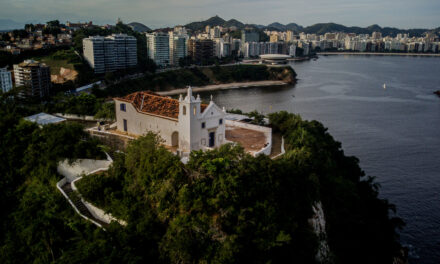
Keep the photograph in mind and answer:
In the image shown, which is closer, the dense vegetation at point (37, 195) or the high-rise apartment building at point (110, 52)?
the dense vegetation at point (37, 195)

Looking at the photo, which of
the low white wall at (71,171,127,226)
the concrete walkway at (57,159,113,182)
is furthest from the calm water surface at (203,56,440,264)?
the concrete walkway at (57,159,113,182)

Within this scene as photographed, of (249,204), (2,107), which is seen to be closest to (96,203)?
(249,204)

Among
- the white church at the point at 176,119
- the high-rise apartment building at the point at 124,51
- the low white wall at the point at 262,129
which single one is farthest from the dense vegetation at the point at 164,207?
the high-rise apartment building at the point at 124,51

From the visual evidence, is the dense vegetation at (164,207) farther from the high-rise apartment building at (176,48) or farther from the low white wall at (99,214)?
the high-rise apartment building at (176,48)

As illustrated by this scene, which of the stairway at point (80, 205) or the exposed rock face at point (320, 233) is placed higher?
the stairway at point (80, 205)

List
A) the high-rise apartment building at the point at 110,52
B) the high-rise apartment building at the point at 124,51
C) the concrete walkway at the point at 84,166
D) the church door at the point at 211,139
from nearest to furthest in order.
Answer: the concrete walkway at the point at 84,166 < the church door at the point at 211,139 < the high-rise apartment building at the point at 110,52 < the high-rise apartment building at the point at 124,51

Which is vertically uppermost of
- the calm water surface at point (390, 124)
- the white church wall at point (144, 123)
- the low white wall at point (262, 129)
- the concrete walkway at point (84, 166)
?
the white church wall at point (144, 123)

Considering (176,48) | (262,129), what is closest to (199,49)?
(176,48)

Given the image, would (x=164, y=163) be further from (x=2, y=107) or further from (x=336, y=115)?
(x=336, y=115)
